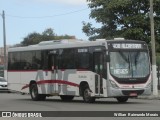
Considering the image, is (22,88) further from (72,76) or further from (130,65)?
(130,65)

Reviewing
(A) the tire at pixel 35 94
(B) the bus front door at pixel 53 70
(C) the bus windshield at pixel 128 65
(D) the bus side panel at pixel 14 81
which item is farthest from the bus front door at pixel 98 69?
(D) the bus side panel at pixel 14 81

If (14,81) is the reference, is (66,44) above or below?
above

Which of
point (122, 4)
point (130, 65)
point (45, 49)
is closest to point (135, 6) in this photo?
point (122, 4)

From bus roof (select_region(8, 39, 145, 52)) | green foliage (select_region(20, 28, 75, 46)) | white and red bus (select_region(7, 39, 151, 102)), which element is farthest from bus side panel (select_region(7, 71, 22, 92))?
green foliage (select_region(20, 28, 75, 46))

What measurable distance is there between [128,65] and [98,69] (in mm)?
1470

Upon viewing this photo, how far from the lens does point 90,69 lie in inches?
1076

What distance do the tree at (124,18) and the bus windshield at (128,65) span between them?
11.8 m

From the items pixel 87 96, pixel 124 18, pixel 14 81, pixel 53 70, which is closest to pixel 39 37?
pixel 124 18

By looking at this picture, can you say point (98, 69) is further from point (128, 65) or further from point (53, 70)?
point (53, 70)

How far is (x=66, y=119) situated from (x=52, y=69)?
39.3 feet

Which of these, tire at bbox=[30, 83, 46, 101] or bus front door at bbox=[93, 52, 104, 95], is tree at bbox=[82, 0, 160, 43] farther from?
bus front door at bbox=[93, 52, 104, 95]

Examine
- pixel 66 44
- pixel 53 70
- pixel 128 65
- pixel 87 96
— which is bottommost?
pixel 87 96

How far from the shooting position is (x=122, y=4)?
39.3 m

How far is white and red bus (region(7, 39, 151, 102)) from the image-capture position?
26.6 meters
